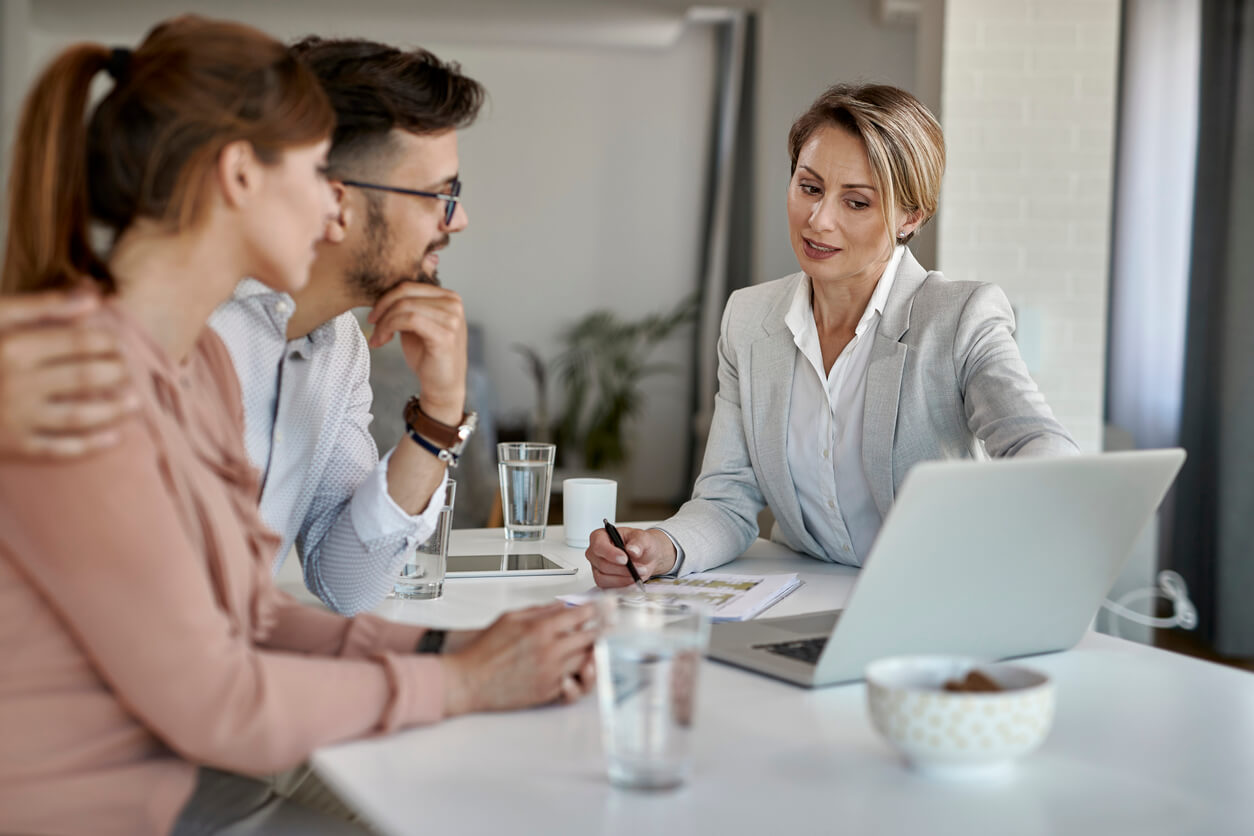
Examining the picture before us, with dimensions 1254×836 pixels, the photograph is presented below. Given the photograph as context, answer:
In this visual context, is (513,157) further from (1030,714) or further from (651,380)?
(1030,714)

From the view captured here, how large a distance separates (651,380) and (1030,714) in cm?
640

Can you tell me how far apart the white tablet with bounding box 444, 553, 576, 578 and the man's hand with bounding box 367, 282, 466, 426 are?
209 mm

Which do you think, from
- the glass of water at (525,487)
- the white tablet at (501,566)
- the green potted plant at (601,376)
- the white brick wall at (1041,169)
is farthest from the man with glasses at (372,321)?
the green potted plant at (601,376)

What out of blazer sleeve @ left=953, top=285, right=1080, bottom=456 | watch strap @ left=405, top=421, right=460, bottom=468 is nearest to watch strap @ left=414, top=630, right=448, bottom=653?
watch strap @ left=405, top=421, right=460, bottom=468

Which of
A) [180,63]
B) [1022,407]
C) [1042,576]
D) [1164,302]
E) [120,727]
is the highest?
[1164,302]

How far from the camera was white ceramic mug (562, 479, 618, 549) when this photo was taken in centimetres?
173

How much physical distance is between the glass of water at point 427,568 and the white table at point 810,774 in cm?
45

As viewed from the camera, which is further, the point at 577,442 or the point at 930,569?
the point at 577,442

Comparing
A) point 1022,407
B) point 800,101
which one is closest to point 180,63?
point 1022,407

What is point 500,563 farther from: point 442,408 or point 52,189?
point 52,189

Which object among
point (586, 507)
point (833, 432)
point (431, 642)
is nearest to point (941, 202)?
point (833, 432)

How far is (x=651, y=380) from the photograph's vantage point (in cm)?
716

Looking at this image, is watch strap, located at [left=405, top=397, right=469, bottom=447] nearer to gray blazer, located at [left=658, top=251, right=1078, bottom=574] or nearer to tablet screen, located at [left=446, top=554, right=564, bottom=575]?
tablet screen, located at [left=446, top=554, right=564, bottom=575]

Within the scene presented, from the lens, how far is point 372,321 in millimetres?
1405
